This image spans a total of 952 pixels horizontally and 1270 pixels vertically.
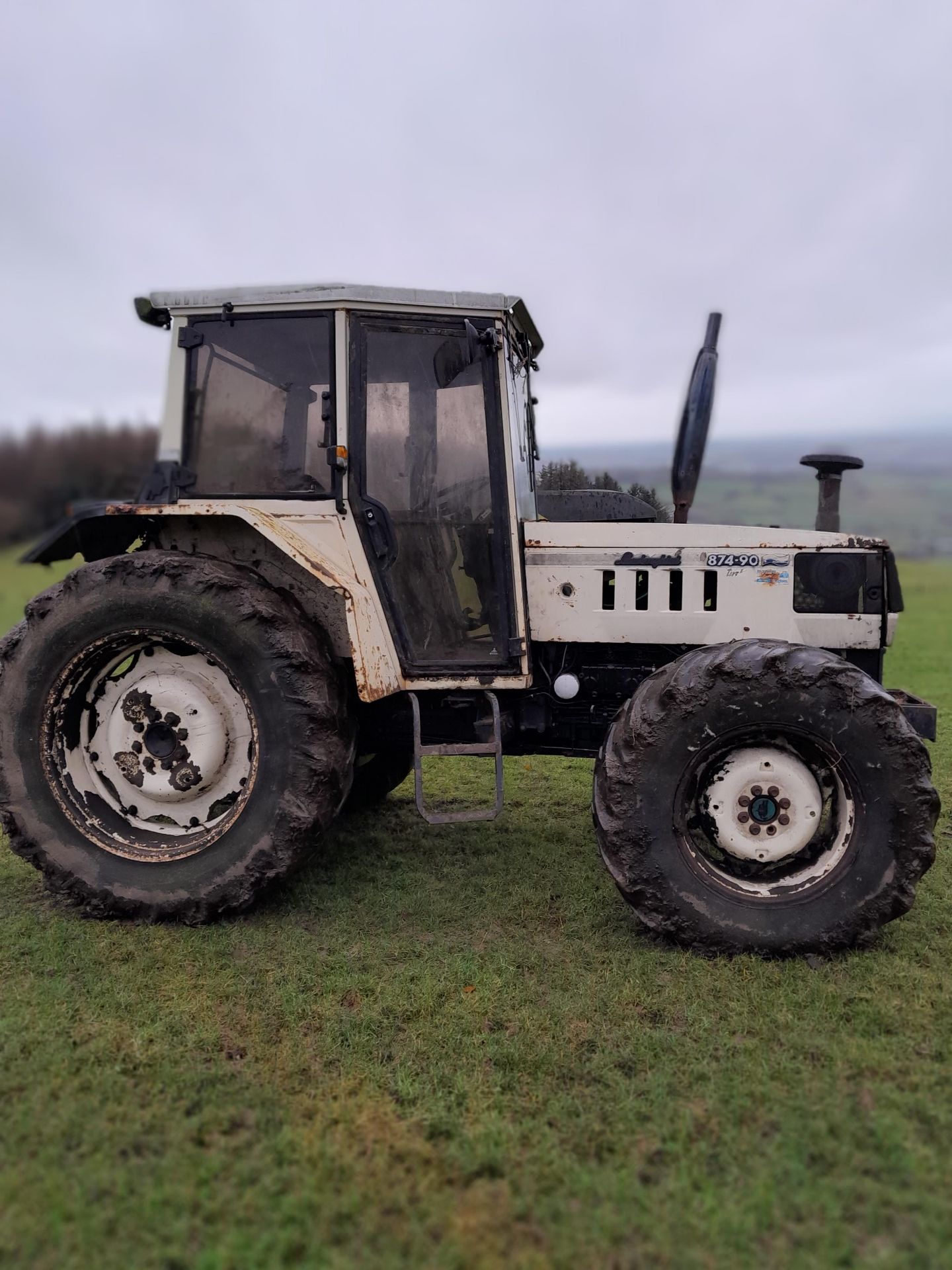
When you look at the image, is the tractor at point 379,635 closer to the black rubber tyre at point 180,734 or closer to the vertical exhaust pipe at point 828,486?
the black rubber tyre at point 180,734

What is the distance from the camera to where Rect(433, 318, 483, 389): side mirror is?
3666 millimetres

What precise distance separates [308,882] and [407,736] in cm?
78

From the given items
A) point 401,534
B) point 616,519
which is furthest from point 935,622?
point 401,534

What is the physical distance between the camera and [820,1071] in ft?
8.38

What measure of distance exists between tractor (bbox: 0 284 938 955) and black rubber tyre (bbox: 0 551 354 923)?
0.01 m

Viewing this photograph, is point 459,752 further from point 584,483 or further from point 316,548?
point 584,483

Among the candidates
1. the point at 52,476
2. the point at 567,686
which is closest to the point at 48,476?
the point at 52,476

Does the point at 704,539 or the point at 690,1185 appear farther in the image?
the point at 704,539

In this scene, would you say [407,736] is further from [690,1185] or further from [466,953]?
[690,1185]

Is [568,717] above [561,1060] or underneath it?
above

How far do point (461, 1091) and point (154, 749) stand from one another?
1917mm

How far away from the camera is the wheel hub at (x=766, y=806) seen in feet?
11.0

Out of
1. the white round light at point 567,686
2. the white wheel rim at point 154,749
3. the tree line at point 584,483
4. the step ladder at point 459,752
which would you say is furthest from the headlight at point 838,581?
the white wheel rim at point 154,749

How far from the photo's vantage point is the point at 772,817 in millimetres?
3354
